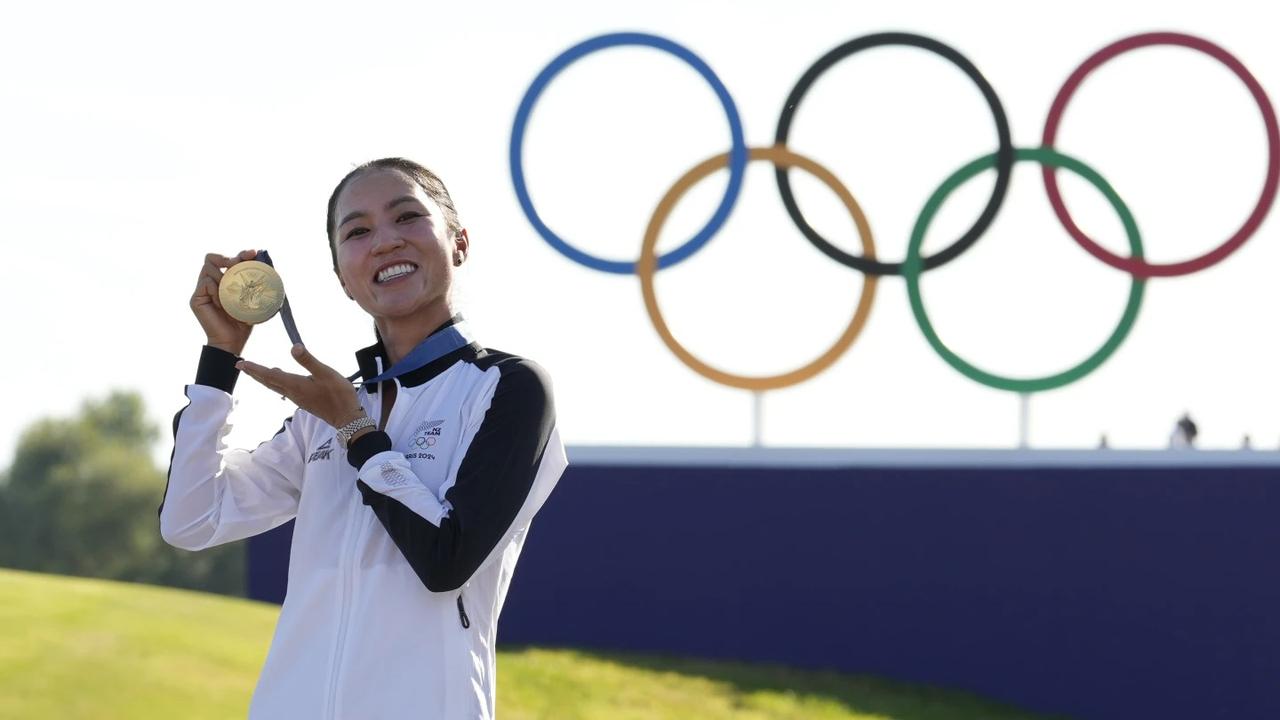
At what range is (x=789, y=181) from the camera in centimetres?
1122

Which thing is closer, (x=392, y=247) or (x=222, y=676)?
(x=392, y=247)

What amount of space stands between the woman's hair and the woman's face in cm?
2

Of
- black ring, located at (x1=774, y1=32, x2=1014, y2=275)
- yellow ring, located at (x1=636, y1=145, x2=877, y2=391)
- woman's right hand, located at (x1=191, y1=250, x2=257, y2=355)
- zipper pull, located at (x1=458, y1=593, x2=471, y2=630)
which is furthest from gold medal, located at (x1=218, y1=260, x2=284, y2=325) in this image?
black ring, located at (x1=774, y1=32, x2=1014, y2=275)

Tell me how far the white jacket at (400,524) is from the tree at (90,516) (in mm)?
36387

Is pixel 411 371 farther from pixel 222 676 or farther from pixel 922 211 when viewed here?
pixel 922 211

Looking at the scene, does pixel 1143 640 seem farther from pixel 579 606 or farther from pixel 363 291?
pixel 363 291

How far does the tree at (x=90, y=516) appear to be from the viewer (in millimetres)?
38000

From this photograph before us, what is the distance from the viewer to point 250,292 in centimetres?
272

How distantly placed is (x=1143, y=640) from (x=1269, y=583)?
96 cm

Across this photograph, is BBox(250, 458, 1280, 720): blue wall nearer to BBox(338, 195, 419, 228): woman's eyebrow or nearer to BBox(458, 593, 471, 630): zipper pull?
BBox(338, 195, 419, 228): woman's eyebrow

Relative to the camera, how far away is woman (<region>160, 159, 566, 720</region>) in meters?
2.52

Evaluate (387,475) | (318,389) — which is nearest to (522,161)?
(318,389)

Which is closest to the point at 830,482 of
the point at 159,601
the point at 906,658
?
the point at 906,658

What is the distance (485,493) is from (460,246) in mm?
566
